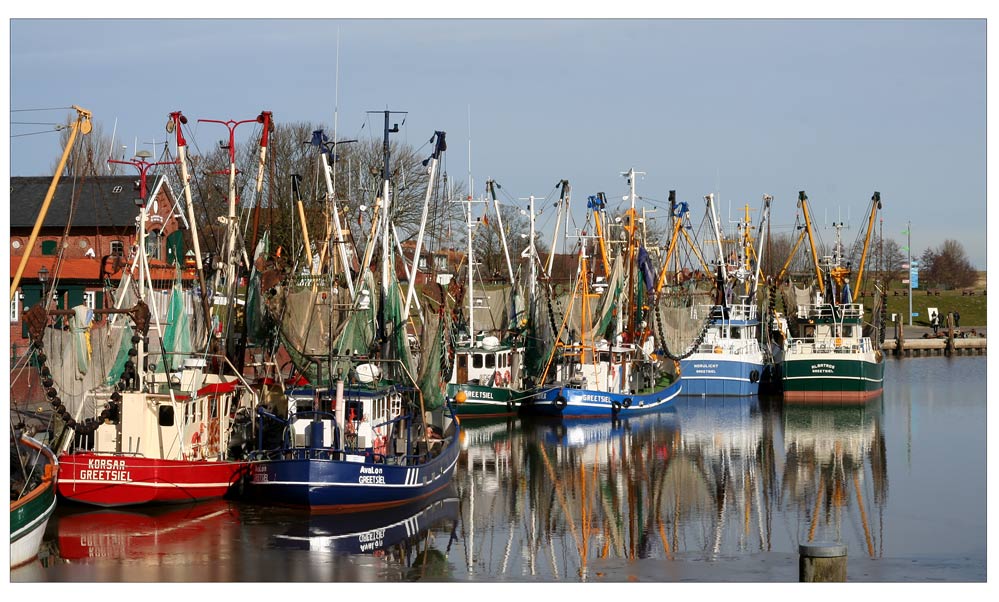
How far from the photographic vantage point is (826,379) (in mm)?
57594

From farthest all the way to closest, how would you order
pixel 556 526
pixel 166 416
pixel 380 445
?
1. pixel 380 445
2. pixel 556 526
3. pixel 166 416

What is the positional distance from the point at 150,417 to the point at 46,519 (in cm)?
471

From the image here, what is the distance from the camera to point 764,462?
41.3m

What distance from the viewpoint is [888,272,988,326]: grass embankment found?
341ft

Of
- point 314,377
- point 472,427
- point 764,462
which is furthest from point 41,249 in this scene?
point 764,462

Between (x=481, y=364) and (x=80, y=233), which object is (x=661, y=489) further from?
(x=80, y=233)

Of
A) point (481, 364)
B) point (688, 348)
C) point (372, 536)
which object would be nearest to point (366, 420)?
point (372, 536)

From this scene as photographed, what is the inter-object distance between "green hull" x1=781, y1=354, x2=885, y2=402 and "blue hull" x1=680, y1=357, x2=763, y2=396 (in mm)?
2851

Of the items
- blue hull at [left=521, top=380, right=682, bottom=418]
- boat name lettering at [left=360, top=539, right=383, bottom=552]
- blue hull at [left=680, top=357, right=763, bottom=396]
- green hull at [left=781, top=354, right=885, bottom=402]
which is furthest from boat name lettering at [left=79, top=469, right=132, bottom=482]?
blue hull at [left=680, top=357, right=763, bottom=396]

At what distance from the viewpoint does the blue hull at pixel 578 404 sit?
50094 mm

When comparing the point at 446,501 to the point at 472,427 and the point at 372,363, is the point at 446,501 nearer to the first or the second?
the point at 372,363

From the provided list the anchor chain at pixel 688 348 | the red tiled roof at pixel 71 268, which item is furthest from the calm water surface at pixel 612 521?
the red tiled roof at pixel 71 268

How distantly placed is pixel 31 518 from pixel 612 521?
12.9 m

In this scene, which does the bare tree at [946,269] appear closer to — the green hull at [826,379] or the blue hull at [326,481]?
the green hull at [826,379]
